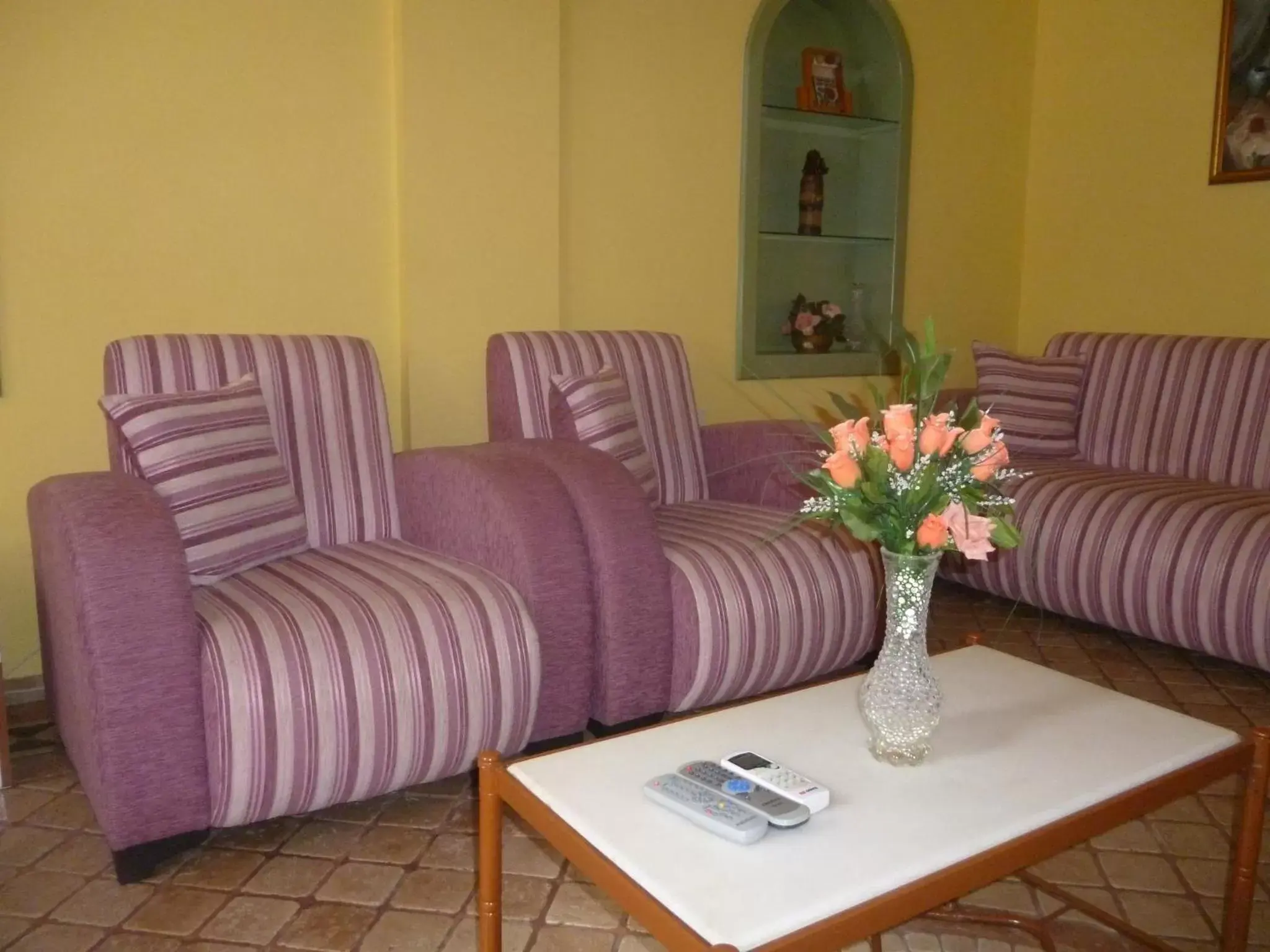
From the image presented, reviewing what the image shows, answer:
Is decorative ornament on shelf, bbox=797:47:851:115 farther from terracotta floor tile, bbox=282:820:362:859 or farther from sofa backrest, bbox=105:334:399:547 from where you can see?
terracotta floor tile, bbox=282:820:362:859

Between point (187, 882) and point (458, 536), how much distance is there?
797 mm

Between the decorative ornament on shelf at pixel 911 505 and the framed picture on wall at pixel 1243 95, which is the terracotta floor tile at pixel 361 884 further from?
the framed picture on wall at pixel 1243 95

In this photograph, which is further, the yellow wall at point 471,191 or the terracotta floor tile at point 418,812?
the yellow wall at point 471,191

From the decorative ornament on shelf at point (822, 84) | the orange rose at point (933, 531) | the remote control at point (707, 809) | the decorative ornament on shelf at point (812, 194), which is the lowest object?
Answer: the remote control at point (707, 809)

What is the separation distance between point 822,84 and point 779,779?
10.0 ft

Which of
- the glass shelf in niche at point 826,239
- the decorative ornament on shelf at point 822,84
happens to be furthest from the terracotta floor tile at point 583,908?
the decorative ornament on shelf at point 822,84

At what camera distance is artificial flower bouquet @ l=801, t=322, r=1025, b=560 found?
48.6 inches

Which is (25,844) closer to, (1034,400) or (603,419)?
(603,419)

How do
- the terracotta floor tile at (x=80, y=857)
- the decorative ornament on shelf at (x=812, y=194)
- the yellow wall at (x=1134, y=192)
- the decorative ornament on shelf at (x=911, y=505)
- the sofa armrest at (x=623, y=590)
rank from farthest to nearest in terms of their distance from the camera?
1. the decorative ornament on shelf at (x=812, y=194)
2. the yellow wall at (x=1134, y=192)
3. the sofa armrest at (x=623, y=590)
4. the terracotta floor tile at (x=80, y=857)
5. the decorative ornament on shelf at (x=911, y=505)

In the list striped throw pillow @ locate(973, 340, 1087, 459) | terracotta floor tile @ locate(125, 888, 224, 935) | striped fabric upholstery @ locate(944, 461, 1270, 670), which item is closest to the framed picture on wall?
striped throw pillow @ locate(973, 340, 1087, 459)

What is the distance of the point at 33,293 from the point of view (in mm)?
2426

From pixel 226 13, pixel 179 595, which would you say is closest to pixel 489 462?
pixel 179 595

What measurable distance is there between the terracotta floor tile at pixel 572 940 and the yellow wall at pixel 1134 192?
308 centimetres

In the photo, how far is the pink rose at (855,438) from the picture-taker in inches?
50.4
